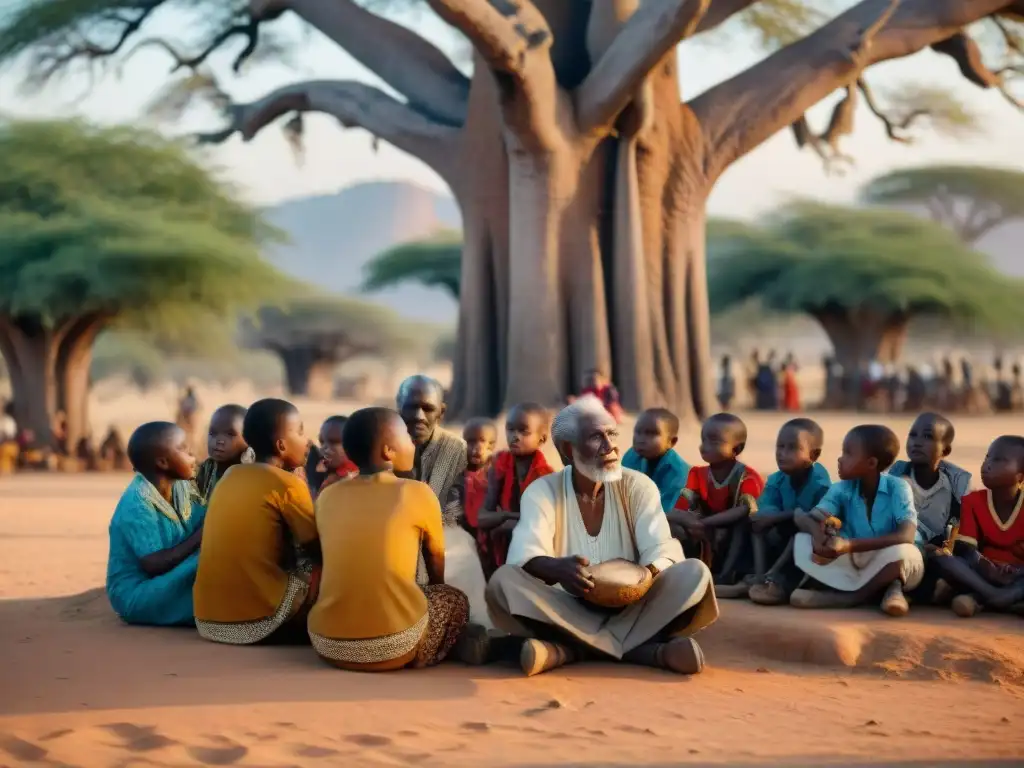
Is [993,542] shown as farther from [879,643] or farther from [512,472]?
[512,472]

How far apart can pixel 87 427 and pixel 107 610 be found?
569 inches

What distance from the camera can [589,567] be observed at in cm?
525

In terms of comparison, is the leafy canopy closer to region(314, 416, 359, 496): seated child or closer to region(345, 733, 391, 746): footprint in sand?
region(314, 416, 359, 496): seated child

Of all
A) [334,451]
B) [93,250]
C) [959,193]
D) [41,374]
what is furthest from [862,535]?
[959,193]

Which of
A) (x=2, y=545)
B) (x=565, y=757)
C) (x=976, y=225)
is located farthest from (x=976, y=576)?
(x=976, y=225)

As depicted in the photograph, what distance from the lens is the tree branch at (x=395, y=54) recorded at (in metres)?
16.1

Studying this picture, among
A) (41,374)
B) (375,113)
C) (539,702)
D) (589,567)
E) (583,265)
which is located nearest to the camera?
(539,702)

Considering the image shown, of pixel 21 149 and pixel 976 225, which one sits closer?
pixel 21 149

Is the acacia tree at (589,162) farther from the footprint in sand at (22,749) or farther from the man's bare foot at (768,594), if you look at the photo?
the footprint in sand at (22,749)

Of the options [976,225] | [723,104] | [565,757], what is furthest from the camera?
[976,225]

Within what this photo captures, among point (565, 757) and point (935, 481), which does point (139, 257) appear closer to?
point (935, 481)

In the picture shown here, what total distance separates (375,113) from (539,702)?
12.1m

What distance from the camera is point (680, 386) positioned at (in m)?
16.0

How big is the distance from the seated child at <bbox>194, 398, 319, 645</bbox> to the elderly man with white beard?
0.83m
